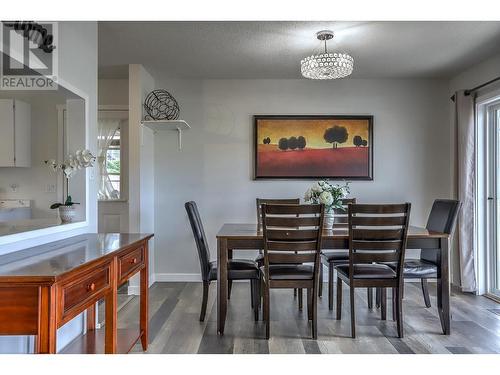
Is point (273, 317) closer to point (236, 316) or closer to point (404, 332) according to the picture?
point (236, 316)

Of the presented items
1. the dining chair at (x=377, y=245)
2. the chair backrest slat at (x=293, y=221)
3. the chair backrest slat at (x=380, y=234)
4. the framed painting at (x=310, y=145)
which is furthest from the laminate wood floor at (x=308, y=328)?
the framed painting at (x=310, y=145)

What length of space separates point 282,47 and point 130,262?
2420 mm

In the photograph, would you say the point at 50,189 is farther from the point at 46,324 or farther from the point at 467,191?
the point at 467,191

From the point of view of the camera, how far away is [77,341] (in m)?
2.28

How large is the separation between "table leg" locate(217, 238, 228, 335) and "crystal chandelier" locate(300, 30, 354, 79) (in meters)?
1.60

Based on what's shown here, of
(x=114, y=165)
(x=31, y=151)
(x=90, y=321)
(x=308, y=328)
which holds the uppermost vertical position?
(x=31, y=151)

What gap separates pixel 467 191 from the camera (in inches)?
153

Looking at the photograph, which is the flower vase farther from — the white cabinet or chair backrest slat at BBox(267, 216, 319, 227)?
the white cabinet

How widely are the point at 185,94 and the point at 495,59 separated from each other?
3.32 meters

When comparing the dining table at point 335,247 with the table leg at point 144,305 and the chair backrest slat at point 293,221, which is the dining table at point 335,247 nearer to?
the chair backrest slat at point 293,221

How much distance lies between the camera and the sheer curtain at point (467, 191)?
12.6 feet

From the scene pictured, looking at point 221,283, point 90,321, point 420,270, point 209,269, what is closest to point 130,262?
point 90,321
